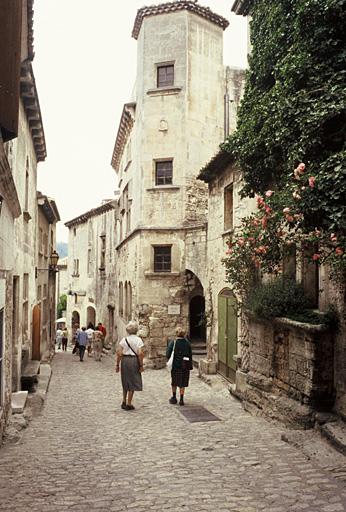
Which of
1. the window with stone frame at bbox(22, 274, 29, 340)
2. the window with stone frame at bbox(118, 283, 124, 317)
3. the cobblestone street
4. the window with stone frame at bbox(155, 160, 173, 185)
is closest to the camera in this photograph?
the cobblestone street

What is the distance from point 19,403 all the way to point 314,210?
6038mm

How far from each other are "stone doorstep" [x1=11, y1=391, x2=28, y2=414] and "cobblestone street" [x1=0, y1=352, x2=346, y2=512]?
36cm

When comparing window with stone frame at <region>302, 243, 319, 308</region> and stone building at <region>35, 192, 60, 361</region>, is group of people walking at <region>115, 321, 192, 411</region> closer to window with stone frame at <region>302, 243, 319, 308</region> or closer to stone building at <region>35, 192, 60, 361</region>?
window with stone frame at <region>302, 243, 319, 308</region>

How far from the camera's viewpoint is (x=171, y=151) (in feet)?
60.4

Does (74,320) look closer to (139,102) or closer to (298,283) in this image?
(139,102)

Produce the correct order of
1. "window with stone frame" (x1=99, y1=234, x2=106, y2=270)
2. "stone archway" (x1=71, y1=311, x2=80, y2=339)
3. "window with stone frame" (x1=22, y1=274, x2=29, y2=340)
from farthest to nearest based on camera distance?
"stone archway" (x1=71, y1=311, x2=80, y2=339), "window with stone frame" (x1=99, y1=234, x2=106, y2=270), "window with stone frame" (x1=22, y1=274, x2=29, y2=340)

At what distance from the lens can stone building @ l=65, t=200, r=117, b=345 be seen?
28.6 metres

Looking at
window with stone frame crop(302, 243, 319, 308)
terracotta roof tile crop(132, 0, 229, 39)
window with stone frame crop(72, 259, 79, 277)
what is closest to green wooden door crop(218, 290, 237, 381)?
window with stone frame crop(302, 243, 319, 308)

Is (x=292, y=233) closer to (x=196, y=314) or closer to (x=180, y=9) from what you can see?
(x=196, y=314)

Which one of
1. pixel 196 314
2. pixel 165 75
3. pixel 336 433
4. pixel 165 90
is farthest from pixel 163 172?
pixel 336 433

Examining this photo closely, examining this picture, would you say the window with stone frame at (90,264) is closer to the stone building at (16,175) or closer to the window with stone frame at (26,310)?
the stone building at (16,175)

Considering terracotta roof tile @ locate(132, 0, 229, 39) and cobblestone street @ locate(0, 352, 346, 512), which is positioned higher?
terracotta roof tile @ locate(132, 0, 229, 39)

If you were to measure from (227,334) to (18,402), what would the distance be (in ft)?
17.8

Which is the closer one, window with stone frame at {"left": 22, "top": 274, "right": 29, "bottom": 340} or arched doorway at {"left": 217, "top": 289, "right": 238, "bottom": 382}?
arched doorway at {"left": 217, "top": 289, "right": 238, "bottom": 382}
